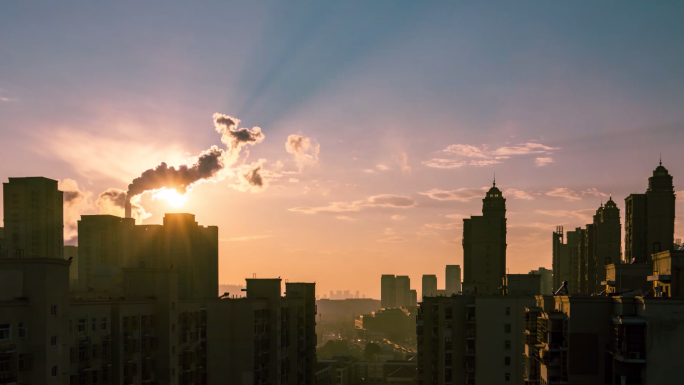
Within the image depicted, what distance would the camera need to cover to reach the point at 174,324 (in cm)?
6009

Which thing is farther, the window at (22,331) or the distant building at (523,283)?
the distant building at (523,283)

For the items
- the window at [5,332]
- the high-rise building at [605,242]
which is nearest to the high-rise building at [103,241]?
the high-rise building at [605,242]

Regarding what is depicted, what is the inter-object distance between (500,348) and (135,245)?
13620 cm

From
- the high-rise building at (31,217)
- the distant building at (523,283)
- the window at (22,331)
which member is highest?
the high-rise building at (31,217)

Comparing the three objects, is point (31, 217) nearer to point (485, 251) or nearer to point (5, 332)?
point (485, 251)

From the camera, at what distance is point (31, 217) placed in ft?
565

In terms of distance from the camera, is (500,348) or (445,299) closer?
(500,348)

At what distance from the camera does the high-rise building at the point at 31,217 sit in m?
170

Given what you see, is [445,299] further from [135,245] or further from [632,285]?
[135,245]

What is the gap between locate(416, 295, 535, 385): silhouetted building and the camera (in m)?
76.1

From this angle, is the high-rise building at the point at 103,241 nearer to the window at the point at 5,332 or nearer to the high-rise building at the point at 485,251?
the high-rise building at the point at 485,251

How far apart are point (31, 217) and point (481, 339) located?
139558 mm

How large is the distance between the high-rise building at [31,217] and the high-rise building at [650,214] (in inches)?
5879

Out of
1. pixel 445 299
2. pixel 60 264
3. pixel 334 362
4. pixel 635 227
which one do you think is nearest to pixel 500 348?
pixel 445 299
